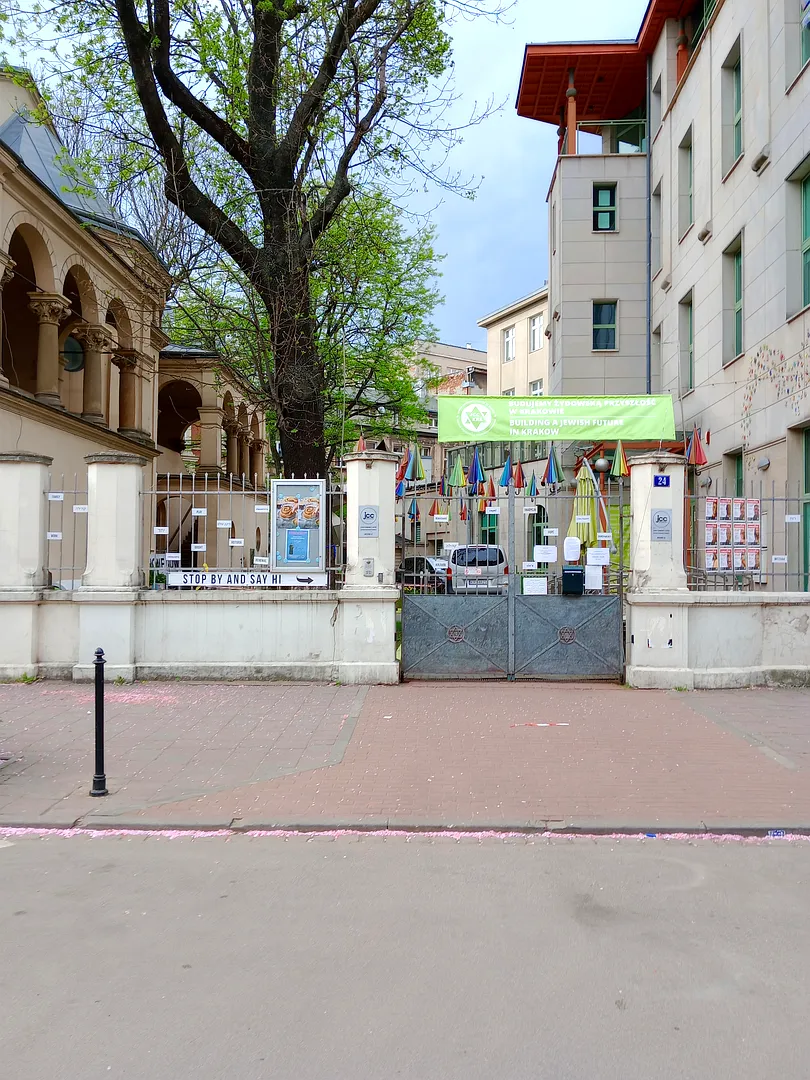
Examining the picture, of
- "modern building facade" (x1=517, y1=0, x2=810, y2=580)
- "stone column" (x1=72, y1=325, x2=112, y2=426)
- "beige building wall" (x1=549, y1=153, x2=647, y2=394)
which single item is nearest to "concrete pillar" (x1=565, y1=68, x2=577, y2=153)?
"modern building facade" (x1=517, y1=0, x2=810, y2=580)

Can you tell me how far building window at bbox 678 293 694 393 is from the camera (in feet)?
66.3

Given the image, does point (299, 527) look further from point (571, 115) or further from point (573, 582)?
point (571, 115)

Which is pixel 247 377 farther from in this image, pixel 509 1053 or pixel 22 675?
pixel 509 1053

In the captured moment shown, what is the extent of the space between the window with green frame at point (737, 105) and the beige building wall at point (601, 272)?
6137 mm

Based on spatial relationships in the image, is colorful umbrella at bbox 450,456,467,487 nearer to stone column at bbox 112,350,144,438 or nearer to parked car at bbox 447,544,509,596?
parked car at bbox 447,544,509,596

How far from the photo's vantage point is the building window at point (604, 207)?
2423cm

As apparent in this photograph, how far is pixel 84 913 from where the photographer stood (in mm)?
4570

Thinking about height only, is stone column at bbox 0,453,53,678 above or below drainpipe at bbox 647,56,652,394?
below

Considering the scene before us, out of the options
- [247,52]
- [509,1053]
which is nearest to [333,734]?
[509,1053]

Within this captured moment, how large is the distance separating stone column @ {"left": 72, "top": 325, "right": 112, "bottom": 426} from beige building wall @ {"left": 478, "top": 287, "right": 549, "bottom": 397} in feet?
84.8

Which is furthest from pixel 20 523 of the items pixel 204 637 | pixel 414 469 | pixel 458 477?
pixel 458 477

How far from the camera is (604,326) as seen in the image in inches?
957

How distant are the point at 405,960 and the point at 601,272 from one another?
22.8 meters

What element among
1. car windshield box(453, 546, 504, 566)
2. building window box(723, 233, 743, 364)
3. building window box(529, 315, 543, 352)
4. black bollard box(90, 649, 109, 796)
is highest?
building window box(529, 315, 543, 352)
